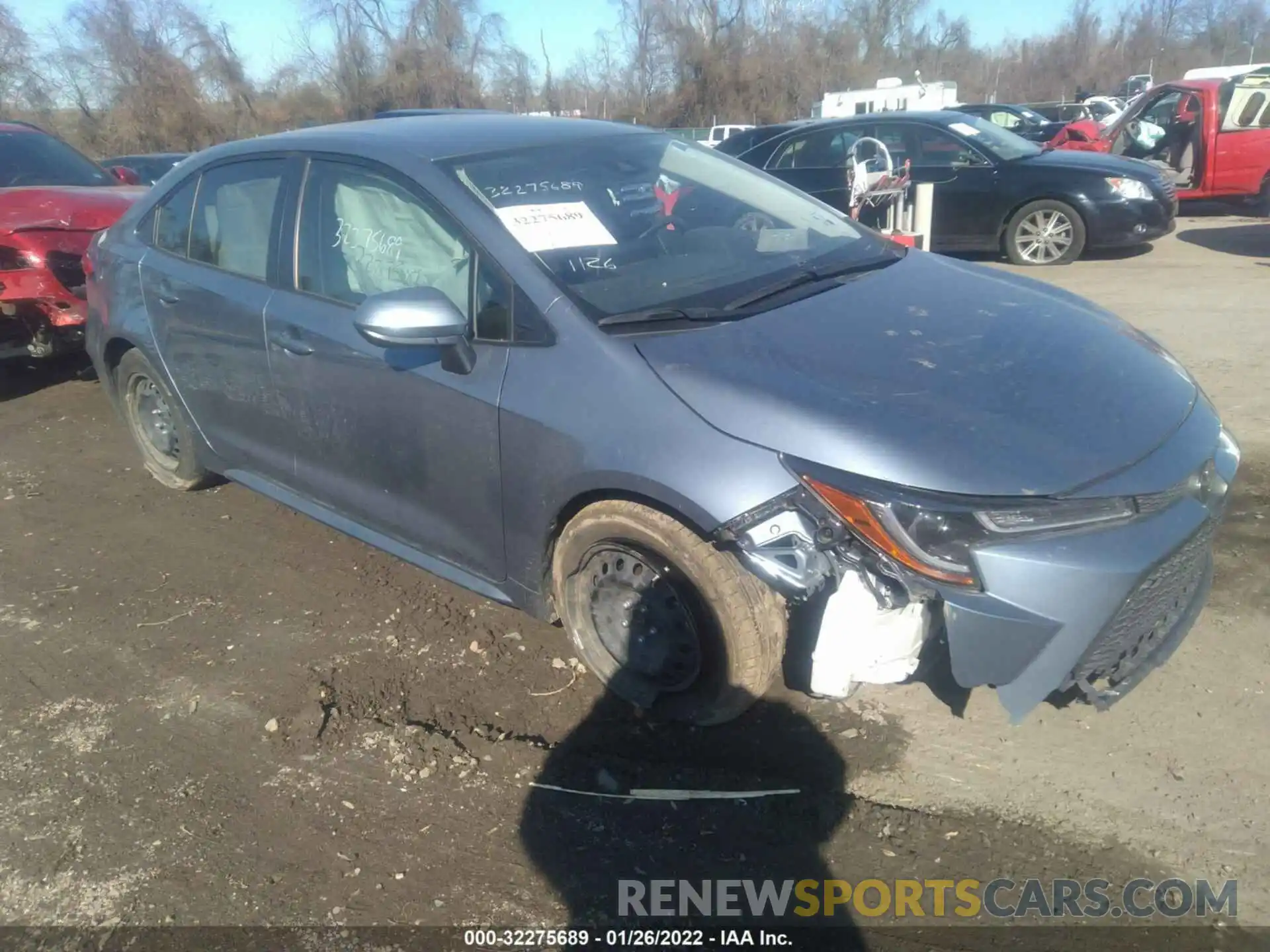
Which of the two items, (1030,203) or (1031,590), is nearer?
(1031,590)

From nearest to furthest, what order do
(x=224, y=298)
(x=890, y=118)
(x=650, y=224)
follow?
(x=650, y=224) → (x=224, y=298) → (x=890, y=118)

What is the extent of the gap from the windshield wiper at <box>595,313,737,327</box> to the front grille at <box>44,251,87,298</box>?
15.9 ft

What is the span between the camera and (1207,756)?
2.82 m

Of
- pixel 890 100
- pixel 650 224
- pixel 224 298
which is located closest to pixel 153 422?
pixel 224 298

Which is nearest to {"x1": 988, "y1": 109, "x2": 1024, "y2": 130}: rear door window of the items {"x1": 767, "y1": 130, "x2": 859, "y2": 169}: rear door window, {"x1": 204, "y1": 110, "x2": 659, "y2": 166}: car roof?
{"x1": 767, "y1": 130, "x2": 859, "y2": 169}: rear door window

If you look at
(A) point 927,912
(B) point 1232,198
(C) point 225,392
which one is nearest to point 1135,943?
(A) point 927,912

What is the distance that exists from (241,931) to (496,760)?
825 millimetres

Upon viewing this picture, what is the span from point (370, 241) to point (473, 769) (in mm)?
1863

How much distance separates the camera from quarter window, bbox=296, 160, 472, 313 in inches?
128

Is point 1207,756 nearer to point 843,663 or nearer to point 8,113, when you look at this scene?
point 843,663

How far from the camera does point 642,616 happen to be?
9.89 feet

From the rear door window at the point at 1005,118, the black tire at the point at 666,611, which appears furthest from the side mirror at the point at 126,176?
the rear door window at the point at 1005,118

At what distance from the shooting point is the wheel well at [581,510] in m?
2.72

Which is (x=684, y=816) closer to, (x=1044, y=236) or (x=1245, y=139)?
(x=1044, y=236)
